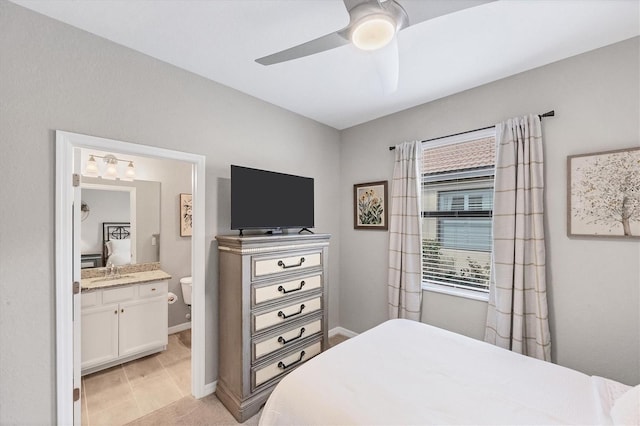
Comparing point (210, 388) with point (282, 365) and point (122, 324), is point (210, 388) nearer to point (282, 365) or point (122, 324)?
point (282, 365)

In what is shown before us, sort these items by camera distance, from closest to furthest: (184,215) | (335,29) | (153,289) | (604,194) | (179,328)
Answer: (335,29)
(604,194)
(153,289)
(179,328)
(184,215)

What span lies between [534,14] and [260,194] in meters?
2.23

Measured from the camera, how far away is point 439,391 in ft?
4.22

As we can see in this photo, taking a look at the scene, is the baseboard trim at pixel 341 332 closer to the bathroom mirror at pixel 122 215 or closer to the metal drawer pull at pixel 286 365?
the metal drawer pull at pixel 286 365

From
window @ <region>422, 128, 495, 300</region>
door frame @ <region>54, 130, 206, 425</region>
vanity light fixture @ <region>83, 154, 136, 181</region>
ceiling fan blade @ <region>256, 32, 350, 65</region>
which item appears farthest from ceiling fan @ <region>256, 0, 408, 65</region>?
vanity light fixture @ <region>83, 154, 136, 181</region>

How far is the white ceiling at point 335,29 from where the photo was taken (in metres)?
1.50

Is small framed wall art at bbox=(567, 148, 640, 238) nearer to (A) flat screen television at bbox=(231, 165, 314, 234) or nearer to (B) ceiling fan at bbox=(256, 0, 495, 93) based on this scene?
(B) ceiling fan at bbox=(256, 0, 495, 93)

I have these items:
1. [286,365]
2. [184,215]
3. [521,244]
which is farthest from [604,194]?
[184,215]

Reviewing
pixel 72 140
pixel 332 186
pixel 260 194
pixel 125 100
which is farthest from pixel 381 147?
pixel 72 140

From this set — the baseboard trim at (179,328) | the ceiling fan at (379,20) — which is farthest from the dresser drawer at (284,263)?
the baseboard trim at (179,328)

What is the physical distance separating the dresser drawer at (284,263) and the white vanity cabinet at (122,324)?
1.56 m

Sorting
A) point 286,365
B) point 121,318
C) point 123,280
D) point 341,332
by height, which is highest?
point 123,280

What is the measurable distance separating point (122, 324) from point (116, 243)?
1.00 meters

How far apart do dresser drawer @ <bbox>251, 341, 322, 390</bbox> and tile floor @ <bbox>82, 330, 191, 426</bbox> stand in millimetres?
711
